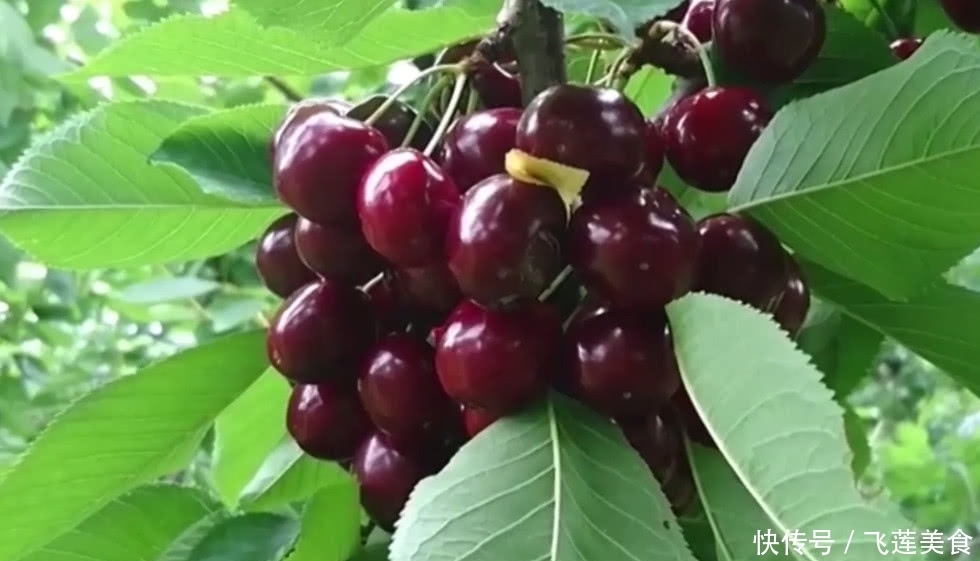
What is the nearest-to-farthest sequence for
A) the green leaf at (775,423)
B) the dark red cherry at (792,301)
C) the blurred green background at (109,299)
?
the green leaf at (775,423)
the dark red cherry at (792,301)
the blurred green background at (109,299)

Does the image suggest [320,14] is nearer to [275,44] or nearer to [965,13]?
[275,44]

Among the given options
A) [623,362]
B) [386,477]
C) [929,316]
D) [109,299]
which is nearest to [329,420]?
[386,477]

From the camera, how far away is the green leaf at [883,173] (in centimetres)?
46

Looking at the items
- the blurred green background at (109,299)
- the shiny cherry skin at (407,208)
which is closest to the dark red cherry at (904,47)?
the shiny cherry skin at (407,208)

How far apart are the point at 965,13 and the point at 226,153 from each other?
0.34 m

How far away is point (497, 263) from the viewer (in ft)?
1.36

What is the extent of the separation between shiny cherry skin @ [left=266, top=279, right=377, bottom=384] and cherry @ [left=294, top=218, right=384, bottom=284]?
0.01 metres

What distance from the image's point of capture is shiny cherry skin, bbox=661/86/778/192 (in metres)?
0.49

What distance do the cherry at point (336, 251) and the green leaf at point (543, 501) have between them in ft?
0.29

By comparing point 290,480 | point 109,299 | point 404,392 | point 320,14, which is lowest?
point 109,299

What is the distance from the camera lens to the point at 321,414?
52 cm

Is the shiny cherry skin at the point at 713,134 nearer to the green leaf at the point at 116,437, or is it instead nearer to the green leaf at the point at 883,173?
the green leaf at the point at 883,173

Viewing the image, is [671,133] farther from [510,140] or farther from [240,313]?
[240,313]

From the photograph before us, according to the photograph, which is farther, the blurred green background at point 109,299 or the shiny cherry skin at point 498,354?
the blurred green background at point 109,299
